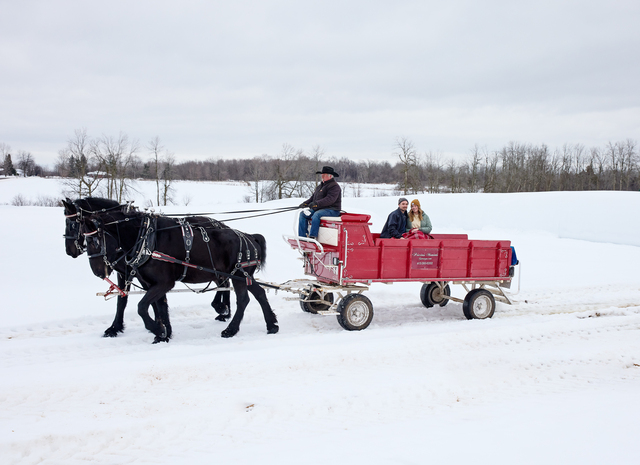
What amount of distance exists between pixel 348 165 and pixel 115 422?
213ft

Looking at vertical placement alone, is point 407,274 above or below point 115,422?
above

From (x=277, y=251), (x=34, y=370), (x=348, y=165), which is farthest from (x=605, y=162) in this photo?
(x=34, y=370)

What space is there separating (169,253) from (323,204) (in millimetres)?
2502

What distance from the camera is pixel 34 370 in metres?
4.86

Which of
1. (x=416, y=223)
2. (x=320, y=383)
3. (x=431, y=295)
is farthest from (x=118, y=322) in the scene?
(x=431, y=295)

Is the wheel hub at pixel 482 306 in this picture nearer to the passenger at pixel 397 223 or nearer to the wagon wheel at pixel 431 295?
the wagon wheel at pixel 431 295

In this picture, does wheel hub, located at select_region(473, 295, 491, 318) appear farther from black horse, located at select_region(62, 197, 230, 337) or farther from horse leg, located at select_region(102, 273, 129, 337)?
horse leg, located at select_region(102, 273, 129, 337)

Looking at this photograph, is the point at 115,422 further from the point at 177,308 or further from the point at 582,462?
the point at 177,308

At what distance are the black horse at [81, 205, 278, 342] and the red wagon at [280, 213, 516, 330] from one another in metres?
0.83

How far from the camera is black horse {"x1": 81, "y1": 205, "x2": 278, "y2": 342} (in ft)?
20.2

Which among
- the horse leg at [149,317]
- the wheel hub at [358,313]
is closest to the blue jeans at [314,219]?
the wheel hub at [358,313]

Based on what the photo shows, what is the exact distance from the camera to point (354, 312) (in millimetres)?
7020

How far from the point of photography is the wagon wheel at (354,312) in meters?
6.90

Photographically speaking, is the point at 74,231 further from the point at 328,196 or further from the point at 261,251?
the point at 328,196
